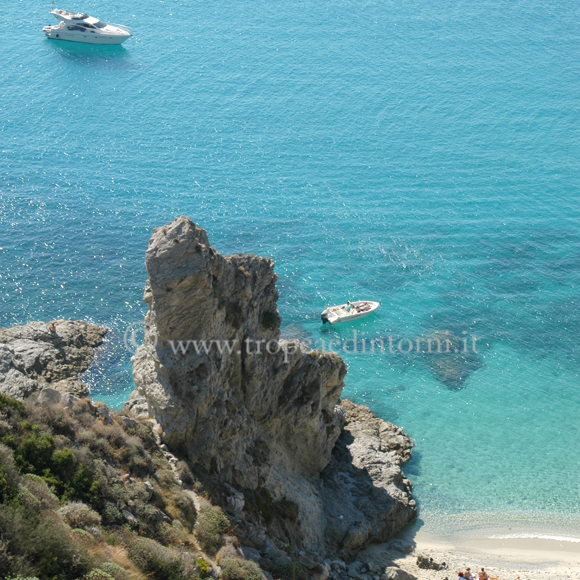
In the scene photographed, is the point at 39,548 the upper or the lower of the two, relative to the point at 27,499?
lower

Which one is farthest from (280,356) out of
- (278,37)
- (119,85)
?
(278,37)

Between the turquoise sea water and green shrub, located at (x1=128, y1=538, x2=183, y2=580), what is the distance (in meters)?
23.0

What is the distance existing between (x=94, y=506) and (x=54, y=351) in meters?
27.9

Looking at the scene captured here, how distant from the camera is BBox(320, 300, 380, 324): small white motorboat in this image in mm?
55719

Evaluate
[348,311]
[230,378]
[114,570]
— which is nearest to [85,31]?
[348,311]

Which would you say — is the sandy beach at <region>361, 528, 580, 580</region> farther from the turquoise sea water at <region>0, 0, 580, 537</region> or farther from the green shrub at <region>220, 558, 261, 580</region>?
the green shrub at <region>220, 558, 261, 580</region>

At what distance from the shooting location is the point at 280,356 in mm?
33562

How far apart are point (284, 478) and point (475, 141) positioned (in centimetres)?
6714

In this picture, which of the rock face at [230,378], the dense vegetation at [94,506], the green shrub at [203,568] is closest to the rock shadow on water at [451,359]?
the rock face at [230,378]

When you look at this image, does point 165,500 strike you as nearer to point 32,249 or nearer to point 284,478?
point 284,478

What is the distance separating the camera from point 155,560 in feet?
67.0

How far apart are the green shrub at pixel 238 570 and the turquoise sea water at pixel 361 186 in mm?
18952

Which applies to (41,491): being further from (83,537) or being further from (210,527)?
(210,527)

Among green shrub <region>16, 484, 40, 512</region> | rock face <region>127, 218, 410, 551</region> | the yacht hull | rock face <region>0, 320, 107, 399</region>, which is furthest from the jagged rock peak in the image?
the yacht hull
